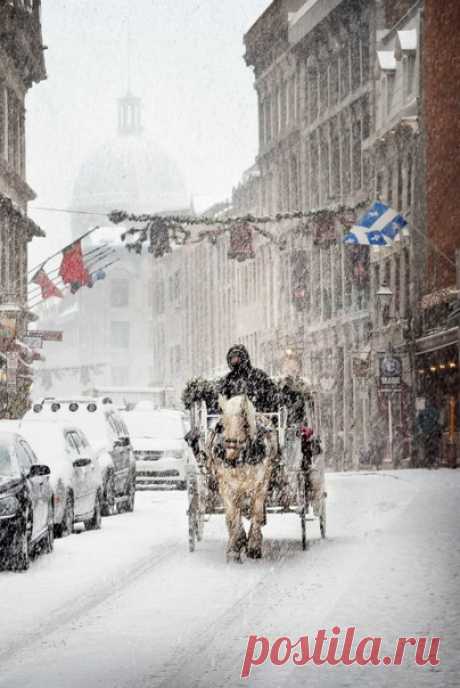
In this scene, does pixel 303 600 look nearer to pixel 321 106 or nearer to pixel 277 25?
pixel 321 106

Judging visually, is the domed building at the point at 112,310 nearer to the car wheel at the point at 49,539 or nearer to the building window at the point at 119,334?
the building window at the point at 119,334

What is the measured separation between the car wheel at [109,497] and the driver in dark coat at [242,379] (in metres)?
8.34

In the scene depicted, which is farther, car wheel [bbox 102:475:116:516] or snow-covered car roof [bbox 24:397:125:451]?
snow-covered car roof [bbox 24:397:125:451]

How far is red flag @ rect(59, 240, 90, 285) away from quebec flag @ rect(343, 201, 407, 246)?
7.32m

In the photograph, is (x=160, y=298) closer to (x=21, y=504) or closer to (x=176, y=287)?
(x=176, y=287)

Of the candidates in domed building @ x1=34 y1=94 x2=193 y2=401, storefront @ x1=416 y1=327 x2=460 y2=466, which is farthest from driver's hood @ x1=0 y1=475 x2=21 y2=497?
domed building @ x1=34 y1=94 x2=193 y2=401

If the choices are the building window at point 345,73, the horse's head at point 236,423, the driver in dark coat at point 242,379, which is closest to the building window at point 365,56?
the building window at point 345,73

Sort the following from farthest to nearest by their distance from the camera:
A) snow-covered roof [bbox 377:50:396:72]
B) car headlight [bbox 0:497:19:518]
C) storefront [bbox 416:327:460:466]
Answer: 1. snow-covered roof [bbox 377:50:396:72]
2. storefront [bbox 416:327:460:466]
3. car headlight [bbox 0:497:19:518]

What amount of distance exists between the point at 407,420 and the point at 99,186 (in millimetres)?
121810

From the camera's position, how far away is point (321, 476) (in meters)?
A: 19.8

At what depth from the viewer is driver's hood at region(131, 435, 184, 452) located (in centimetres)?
3728

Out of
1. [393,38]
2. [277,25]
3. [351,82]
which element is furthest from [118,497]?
[277,25]

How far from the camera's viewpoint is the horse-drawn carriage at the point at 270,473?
17578 mm

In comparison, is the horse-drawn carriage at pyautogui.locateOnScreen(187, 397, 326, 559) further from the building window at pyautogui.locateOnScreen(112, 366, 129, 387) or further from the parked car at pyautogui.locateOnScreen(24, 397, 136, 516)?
the building window at pyautogui.locateOnScreen(112, 366, 129, 387)
